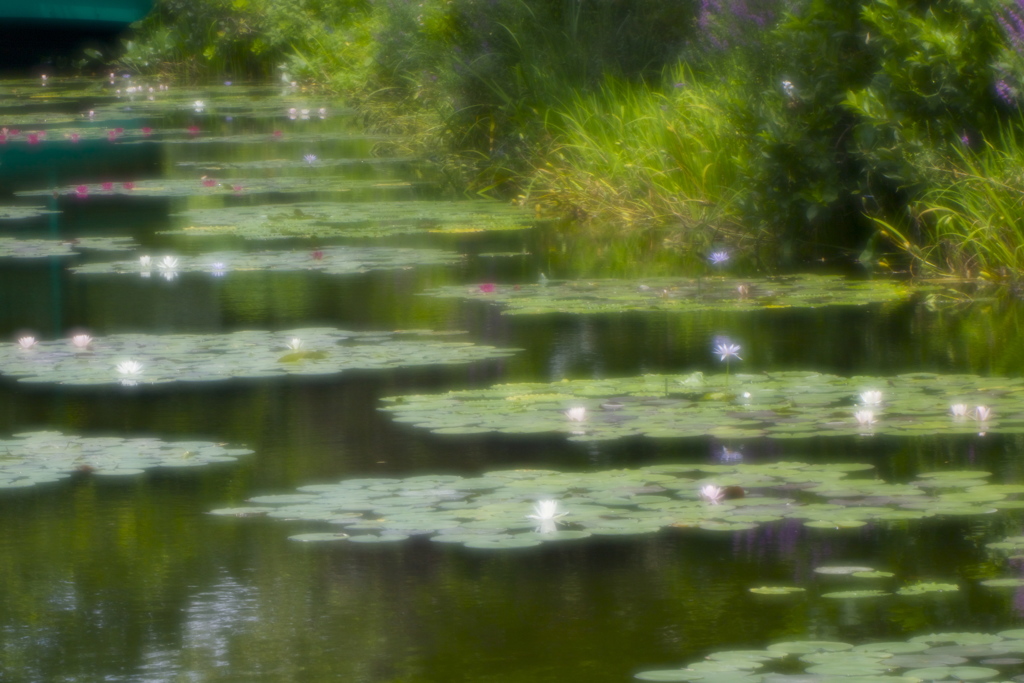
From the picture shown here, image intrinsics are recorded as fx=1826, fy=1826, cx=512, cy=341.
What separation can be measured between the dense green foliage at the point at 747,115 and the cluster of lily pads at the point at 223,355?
2994mm

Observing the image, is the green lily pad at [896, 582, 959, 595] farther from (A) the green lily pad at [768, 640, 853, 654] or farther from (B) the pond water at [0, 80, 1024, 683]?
(A) the green lily pad at [768, 640, 853, 654]

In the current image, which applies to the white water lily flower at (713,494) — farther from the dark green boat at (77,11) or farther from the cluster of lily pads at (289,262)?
the dark green boat at (77,11)

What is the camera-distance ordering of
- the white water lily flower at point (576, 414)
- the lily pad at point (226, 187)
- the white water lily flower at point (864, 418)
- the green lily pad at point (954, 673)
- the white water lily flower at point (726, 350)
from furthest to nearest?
the lily pad at point (226, 187), the white water lily flower at point (726, 350), the white water lily flower at point (576, 414), the white water lily flower at point (864, 418), the green lily pad at point (954, 673)

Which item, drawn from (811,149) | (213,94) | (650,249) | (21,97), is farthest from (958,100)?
(21,97)

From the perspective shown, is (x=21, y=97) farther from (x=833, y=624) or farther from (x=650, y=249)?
(x=833, y=624)

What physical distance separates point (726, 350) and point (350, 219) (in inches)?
247

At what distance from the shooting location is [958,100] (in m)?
9.58

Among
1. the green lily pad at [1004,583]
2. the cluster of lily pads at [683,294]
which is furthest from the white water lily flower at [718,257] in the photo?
the green lily pad at [1004,583]

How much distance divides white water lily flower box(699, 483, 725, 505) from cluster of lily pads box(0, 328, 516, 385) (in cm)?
Answer: 248

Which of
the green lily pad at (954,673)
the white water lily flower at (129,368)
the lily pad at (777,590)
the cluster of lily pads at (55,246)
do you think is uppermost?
the cluster of lily pads at (55,246)

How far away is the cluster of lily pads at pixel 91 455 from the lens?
5555mm

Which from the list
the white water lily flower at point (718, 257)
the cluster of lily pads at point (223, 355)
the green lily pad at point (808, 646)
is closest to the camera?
the green lily pad at point (808, 646)

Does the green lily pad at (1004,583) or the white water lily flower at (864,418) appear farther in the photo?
the white water lily flower at (864,418)

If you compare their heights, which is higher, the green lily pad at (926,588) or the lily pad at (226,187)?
the lily pad at (226,187)
